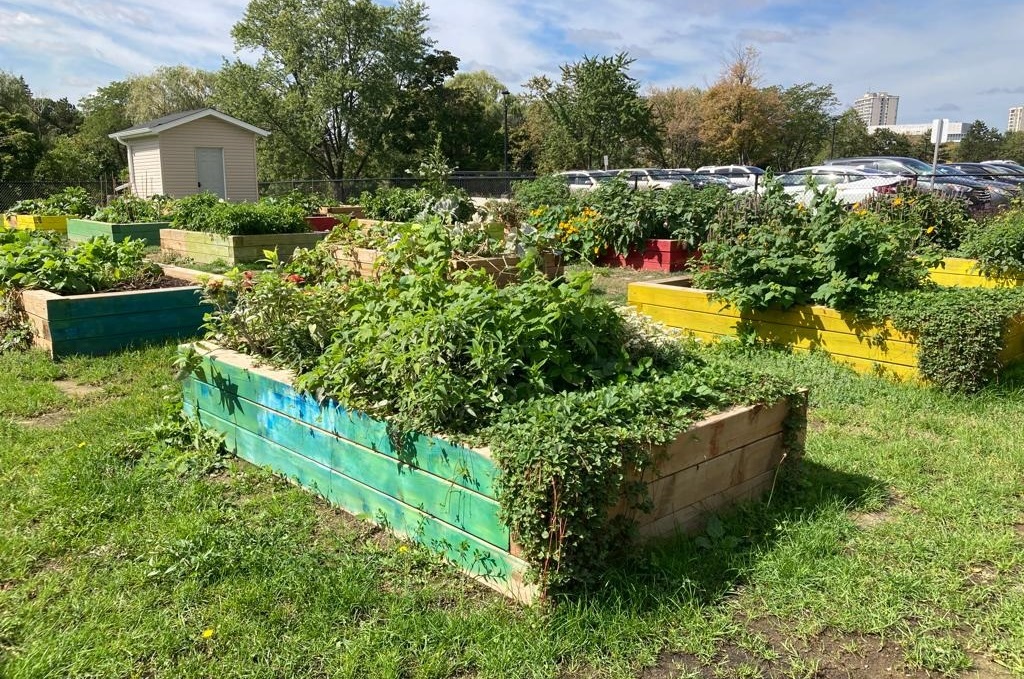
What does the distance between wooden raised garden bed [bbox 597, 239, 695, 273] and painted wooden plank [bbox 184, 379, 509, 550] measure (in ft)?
23.0

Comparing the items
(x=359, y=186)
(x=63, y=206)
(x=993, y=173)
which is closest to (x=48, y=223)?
(x=63, y=206)

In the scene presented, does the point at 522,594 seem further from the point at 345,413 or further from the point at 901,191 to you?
the point at 901,191

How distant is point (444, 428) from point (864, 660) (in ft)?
5.17

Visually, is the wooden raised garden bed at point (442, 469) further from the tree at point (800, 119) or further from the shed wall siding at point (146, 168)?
the tree at point (800, 119)

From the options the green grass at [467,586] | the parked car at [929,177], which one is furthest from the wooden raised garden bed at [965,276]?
the parked car at [929,177]

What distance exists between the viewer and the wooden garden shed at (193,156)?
2197 cm

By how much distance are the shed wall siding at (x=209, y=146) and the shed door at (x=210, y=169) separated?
0.12m

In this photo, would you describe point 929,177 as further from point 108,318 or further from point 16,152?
point 16,152

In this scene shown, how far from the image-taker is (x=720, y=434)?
289 centimetres

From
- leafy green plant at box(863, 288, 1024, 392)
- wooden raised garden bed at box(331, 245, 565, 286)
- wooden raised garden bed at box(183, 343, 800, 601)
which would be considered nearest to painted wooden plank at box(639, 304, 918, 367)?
leafy green plant at box(863, 288, 1024, 392)

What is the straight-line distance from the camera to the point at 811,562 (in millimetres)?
2756

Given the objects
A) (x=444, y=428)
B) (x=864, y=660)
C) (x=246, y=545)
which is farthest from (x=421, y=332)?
(x=864, y=660)

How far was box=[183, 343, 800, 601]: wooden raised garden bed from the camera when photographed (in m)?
2.63

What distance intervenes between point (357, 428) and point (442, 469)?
0.53 m
